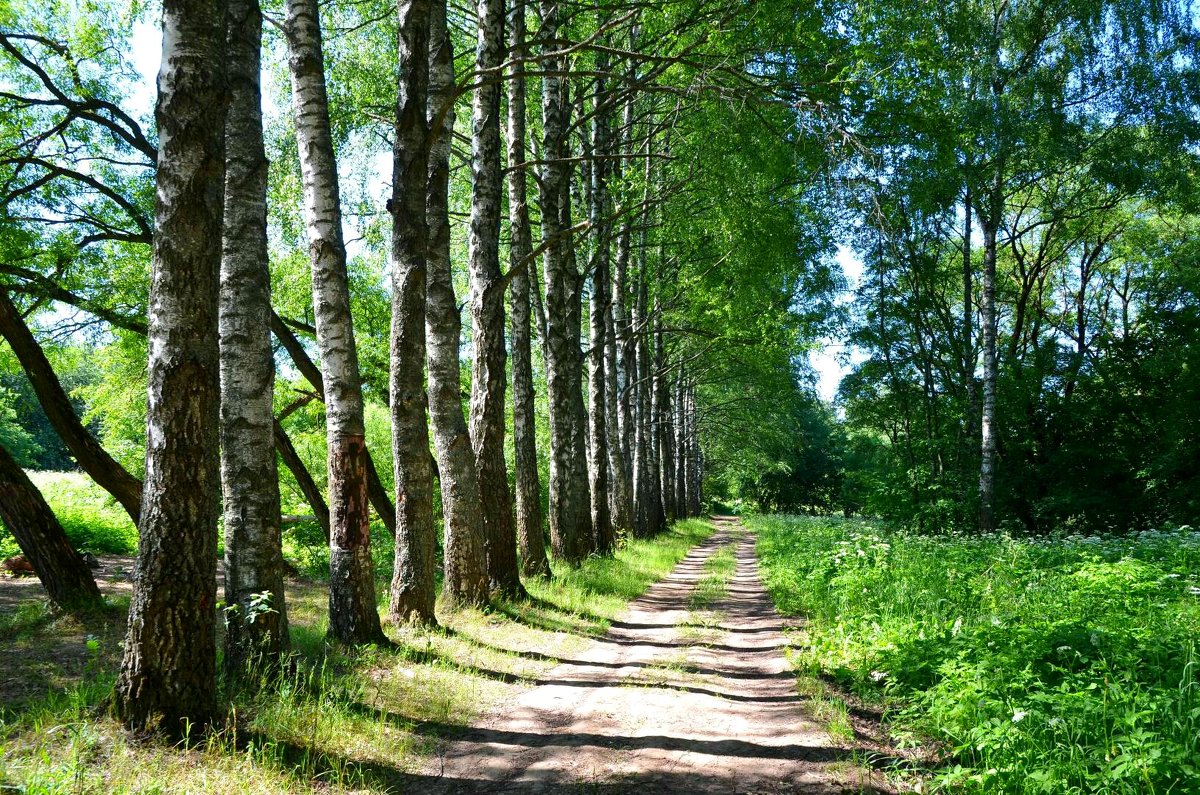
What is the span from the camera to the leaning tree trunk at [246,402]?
556 cm

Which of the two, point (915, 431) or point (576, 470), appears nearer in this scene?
point (576, 470)

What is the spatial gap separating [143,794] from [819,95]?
9879 millimetres

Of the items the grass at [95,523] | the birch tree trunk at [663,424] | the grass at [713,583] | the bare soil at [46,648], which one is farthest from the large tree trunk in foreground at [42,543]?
the birch tree trunk at [663,424]

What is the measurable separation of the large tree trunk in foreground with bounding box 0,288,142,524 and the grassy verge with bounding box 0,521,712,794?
2.08m

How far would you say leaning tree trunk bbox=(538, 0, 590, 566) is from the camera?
12953mm

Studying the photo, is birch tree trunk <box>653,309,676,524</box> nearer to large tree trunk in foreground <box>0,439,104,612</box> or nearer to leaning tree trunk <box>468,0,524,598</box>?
leaning tree trunk <box>468,0,524,598</box>

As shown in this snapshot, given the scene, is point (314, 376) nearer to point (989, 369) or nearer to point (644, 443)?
point (644, 443)

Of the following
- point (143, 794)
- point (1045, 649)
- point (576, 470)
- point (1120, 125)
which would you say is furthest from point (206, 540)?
point (1120, 125)

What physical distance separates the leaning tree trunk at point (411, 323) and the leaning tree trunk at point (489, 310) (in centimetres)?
192

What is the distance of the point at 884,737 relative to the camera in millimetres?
4914

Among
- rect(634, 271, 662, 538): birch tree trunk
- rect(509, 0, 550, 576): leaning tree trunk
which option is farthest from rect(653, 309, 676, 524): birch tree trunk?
rect(509, 0, 550, 576): leaning tree trunk

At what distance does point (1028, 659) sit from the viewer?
462 centimetres

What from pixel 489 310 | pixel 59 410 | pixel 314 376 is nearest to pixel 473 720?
pixel 489 310

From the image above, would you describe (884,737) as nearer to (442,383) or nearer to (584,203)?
(442,383)
